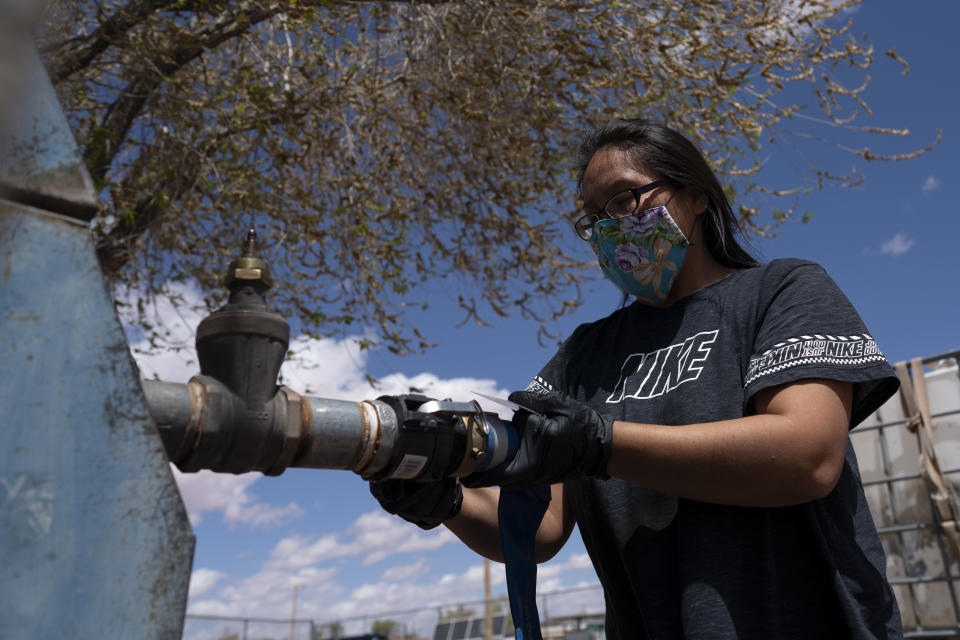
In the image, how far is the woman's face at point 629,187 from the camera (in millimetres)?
2107

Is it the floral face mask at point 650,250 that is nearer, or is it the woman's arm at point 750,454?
the woman's arm at point 750,454

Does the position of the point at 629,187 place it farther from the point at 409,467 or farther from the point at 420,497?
the point at 409,467

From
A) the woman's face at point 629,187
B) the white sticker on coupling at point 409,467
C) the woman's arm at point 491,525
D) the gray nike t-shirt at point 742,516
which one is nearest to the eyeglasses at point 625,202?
the woman's face at point 629,187

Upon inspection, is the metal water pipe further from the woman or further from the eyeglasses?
the eyeglasses

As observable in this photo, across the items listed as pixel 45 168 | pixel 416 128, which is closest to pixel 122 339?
pixel 45 168

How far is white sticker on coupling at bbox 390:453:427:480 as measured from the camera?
1262mm

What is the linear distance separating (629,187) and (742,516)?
92 centimetres

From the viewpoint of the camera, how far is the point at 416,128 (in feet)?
23.0

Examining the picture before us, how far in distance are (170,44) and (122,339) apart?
5724 mm

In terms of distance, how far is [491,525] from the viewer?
6.48ft

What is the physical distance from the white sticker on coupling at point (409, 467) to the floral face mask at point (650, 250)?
102 cm

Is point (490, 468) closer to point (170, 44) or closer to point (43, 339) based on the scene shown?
point (43, 339)

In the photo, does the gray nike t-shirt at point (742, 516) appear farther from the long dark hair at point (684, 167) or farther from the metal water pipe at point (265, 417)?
the metal water pipe at point (265, 417)

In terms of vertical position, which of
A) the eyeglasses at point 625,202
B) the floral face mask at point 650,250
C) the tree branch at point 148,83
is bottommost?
the floral face mask at point 650,250
